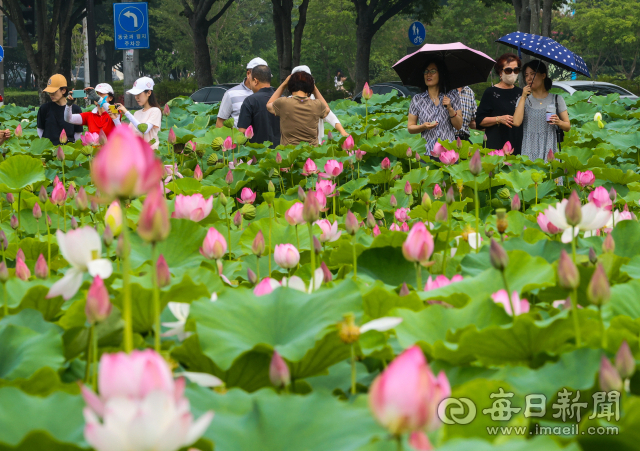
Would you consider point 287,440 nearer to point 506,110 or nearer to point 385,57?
point 506,110

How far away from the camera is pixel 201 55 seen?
2028 centimetres

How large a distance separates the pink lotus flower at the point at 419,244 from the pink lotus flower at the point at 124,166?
2.06ft

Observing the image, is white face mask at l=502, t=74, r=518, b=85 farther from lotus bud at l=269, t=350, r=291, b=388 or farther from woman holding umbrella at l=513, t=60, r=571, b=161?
lotus bud at l=269, t=350, r=291, b=388

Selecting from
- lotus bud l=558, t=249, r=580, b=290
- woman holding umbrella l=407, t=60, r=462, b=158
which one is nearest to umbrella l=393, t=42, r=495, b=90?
woman holding umbrella l=407, t=60, r=462, b=158

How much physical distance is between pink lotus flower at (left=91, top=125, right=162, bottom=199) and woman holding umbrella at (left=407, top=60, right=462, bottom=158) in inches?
186

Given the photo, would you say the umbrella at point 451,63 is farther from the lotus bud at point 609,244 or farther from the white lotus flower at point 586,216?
the white lotus flower at point 586,216

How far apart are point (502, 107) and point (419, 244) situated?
4.56 meters

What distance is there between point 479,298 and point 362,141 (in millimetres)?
4465

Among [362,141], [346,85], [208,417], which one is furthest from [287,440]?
[346,85]

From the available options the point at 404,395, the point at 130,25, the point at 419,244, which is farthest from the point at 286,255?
the point at 130,25

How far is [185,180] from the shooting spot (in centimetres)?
330

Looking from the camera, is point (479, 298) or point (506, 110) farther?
point (506, 110)

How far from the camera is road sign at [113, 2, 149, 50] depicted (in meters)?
10.9

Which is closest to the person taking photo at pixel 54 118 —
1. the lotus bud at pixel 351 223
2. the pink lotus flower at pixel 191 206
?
the pink lotus flower at pixel 191 206
